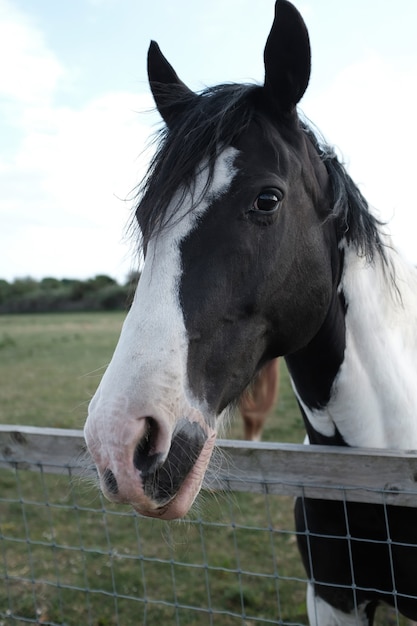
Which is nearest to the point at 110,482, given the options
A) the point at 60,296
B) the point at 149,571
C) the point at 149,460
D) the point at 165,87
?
the point at 149,460

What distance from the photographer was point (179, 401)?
1.39m

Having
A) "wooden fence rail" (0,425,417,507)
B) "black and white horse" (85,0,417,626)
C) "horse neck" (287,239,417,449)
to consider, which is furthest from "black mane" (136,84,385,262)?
"wooden fence rail" (0,425,417,507)

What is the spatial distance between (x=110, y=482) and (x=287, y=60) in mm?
1365

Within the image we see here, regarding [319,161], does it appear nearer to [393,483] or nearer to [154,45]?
[154,45]

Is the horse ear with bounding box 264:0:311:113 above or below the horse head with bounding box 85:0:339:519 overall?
above

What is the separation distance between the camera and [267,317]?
1.70m

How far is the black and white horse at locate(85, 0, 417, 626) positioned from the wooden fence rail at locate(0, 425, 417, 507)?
106mm

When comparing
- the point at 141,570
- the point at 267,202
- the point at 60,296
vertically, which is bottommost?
the point at 141,570

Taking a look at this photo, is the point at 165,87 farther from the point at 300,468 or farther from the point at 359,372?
the point at 300,468

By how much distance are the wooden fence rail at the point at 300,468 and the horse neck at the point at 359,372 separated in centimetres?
11

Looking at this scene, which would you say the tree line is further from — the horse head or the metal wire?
the horse head

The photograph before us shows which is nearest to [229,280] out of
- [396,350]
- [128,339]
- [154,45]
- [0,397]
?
[128,339]

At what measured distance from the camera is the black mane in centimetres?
163

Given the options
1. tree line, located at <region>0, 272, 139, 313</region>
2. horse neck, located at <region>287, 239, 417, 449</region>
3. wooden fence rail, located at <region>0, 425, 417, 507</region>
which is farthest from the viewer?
tree line, located at <region>0, 272, 139, 313</region>
